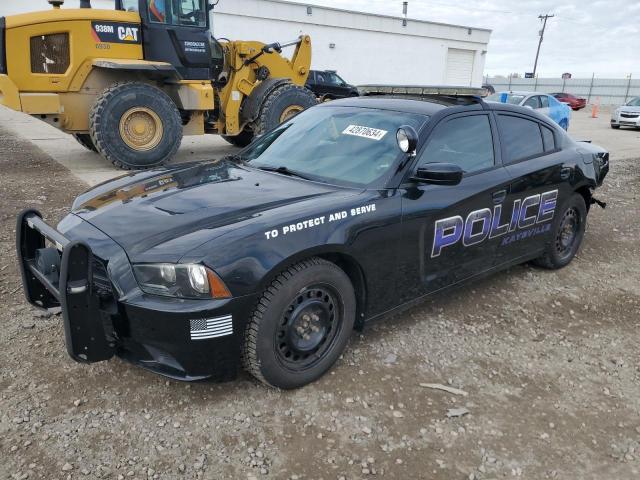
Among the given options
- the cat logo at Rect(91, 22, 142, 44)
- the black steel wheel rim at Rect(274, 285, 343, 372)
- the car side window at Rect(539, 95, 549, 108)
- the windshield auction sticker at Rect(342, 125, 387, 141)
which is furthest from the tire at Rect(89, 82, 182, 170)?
the car side window at Rect(539, 95, 549, 108)

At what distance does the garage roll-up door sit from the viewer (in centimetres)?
3625

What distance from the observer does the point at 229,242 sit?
2439mm

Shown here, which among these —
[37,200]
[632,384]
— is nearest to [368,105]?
[632,384]

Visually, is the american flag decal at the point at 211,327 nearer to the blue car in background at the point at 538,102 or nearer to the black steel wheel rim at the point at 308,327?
the black steel wheel rim at the point at 308,327

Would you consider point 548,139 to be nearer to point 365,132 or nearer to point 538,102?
point 365,132

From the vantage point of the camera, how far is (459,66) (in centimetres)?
3691

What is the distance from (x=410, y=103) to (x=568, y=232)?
7.18ft

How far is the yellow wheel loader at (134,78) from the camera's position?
7430 millimetres

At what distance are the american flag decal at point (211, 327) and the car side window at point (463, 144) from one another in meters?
1.61

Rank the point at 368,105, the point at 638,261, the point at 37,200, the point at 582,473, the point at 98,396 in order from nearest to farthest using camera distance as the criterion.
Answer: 1. the point at 582,473
2. the point at 98,396
3. the point at 368,105
4. the point at 638,261
5. the point at 37,200

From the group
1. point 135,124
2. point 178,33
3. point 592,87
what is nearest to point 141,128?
point 135,124

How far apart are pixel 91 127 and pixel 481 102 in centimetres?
604

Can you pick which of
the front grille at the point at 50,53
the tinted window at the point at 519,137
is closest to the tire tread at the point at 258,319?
the tinted window at the point at 519,137

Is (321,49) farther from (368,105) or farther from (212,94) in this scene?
(368,105)
